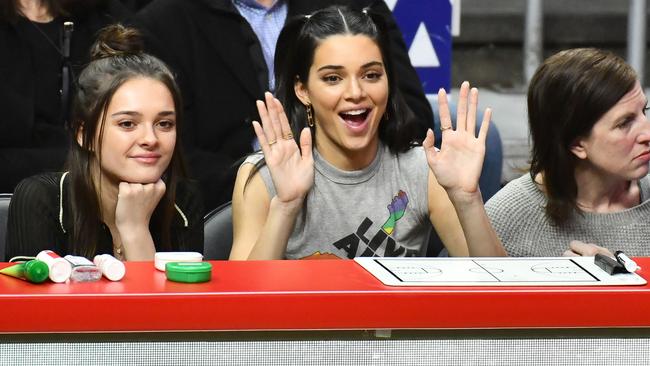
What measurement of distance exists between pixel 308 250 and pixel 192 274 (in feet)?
3.98

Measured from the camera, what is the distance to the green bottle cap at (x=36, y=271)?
1.27 m

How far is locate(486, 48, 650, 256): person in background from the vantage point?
2463 millimetres

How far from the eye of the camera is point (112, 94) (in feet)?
7.86

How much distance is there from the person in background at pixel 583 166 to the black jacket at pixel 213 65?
63 centimetres

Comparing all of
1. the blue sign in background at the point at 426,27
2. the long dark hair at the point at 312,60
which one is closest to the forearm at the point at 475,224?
the long dark hair at the point at 312,60

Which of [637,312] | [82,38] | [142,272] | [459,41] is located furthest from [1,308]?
[459,41]

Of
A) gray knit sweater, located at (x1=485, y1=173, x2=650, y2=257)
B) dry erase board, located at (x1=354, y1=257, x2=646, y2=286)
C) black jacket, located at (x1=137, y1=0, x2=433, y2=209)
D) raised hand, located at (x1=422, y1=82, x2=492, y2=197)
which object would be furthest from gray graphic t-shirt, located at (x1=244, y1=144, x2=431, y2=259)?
dry erase board, located at (x1=354, y1=257, x2=646, y2=286)

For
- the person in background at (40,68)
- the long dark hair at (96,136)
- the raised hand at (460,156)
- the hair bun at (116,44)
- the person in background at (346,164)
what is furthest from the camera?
the person in background at (40,68)

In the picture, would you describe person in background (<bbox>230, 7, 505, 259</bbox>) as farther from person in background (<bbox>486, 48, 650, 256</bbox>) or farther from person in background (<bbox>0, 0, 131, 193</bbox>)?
person in background (<bbox>0, 0, 131, 193</bbox>)

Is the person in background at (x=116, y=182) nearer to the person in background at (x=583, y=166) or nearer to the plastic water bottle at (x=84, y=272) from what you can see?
the person in background at (x=583, y=166)

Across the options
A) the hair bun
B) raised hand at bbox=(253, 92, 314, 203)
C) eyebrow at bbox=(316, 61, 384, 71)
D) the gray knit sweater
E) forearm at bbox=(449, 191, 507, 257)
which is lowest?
the gray knit sweater

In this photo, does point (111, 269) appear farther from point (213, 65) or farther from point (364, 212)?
point (213, 65)

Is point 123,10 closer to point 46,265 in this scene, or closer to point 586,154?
point 586,154

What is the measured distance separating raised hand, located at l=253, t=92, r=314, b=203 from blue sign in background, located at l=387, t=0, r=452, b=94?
151 centimetres
